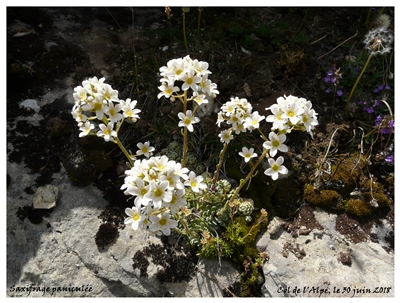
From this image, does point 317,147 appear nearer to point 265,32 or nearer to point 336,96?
point 336,96

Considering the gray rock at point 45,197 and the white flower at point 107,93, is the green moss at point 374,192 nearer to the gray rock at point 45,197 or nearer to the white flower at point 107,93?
the white flower at point 107,93

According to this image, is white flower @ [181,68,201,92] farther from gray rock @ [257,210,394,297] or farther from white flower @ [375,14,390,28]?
white flower @ [375,14,390,28]

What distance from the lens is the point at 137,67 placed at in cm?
488

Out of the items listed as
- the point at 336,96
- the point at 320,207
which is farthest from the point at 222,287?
the point at 336,96

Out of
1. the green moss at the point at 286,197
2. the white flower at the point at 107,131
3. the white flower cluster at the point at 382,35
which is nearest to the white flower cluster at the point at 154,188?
the white flower at the point at 107,131

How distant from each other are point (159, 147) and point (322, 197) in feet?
7.10

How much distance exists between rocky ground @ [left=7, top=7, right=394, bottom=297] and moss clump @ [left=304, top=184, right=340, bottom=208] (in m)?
0.03

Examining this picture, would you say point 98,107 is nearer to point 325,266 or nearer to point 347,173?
point 325,266

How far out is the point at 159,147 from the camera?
4328 millimetres

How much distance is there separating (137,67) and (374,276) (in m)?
4.10

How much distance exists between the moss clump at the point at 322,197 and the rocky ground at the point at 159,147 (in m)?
0.03

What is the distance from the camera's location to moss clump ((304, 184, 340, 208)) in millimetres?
3932

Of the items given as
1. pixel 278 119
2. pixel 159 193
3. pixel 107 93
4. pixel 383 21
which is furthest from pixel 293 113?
pixel 383 21

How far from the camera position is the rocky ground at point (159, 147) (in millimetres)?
3551
